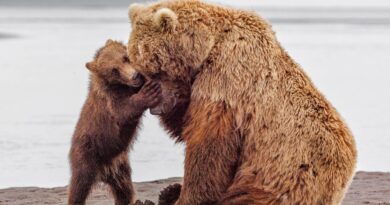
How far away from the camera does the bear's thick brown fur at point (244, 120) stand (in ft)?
10.9

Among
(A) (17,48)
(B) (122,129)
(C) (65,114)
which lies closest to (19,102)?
(C) (65,114)

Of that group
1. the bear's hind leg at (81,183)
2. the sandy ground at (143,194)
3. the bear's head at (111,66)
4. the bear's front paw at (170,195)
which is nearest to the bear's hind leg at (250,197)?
the bear's front paw at (170,195)

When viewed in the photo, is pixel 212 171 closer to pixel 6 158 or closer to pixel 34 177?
pixel 34 177

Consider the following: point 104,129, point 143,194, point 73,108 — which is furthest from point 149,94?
point 73,108

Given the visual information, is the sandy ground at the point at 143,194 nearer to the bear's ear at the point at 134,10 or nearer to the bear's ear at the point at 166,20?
the bear's ear at the point at 134,10

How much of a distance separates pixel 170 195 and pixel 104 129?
6.52 ft

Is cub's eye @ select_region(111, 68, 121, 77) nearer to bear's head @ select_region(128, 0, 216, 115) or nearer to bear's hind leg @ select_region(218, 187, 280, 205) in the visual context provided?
bear's head @ select_region(128, 0, 216, 115)

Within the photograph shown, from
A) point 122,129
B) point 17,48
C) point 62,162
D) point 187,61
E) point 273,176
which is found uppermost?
point 187,61

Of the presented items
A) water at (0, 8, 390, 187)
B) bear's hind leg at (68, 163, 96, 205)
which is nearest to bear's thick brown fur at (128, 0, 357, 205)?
bear's hind leg at (68, 163, 96, 205)

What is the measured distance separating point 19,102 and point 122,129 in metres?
8.13

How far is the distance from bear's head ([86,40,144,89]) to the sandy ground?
4.60 feet

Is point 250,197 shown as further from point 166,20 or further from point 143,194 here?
point 143,194

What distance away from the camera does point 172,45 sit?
3.37m

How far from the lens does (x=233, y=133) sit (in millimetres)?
3338
